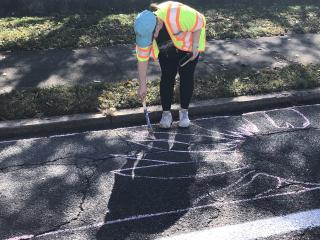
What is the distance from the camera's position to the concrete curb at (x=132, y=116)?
5.07 m

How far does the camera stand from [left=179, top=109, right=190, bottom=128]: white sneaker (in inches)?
207

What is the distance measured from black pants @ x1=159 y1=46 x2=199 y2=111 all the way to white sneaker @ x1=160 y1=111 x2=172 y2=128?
5 centimetres

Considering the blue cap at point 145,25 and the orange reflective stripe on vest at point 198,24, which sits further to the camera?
the orange reflective stripe on vest at point 198,24

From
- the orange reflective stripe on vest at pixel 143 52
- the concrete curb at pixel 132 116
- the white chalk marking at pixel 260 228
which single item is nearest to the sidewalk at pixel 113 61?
the concrete curb at pixel 132 116

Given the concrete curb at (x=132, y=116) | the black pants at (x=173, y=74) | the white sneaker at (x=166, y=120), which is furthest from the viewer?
the white sneaker at (x=166, y=120)

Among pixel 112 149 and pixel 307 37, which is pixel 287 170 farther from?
pixel 307 37

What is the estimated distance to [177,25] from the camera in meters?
4.39

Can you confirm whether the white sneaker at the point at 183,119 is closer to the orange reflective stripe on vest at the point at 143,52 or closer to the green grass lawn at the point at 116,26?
the orange reflective stripe on vest at the point at 143,52

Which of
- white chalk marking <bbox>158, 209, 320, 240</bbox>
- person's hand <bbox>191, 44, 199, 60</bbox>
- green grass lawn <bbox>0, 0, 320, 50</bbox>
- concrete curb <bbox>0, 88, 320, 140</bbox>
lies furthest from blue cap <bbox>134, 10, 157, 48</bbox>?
green grass lawn <bbox>0, 0, 320, 50</bbox>

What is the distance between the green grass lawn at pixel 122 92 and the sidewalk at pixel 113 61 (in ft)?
1.10

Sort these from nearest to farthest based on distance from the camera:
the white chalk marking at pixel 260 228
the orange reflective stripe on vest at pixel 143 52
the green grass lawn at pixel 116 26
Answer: the white chalk marking at pixel 260 228 → the orange reflective stripe on vest at pixel 143 52 → the green grass lawn at pixel 116 26

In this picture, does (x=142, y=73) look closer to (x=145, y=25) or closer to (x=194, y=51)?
(x=145, y=25)

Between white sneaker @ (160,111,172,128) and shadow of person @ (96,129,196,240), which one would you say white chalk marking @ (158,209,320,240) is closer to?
shadow of person @ (96,129,196,240)

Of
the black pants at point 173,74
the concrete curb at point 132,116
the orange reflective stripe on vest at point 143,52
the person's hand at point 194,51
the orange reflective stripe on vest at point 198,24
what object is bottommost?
the concrete curb at point 132,116
